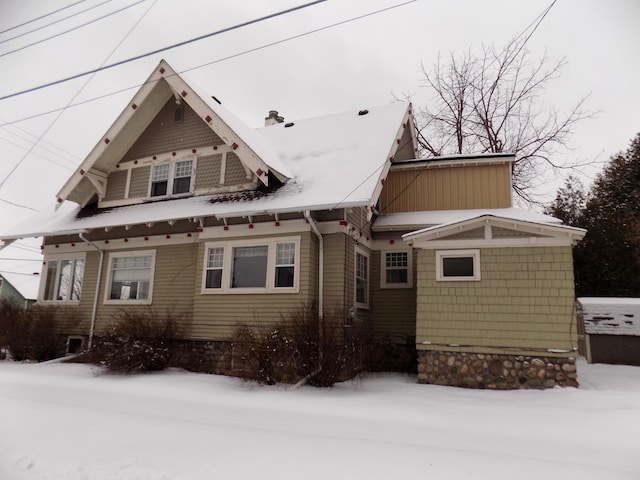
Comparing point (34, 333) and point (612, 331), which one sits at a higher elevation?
point (612, 331)

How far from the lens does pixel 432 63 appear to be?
2745 centimetres

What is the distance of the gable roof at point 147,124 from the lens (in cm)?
1246

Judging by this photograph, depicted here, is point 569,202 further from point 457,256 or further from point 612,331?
point 457,256

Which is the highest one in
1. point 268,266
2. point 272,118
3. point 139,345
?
point 272,118

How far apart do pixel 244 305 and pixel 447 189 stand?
736cm

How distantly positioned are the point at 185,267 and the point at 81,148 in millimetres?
23547

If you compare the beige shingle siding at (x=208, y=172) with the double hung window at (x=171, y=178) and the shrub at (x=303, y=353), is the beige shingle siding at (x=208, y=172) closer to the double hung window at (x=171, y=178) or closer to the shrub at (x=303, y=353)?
the double hung window at (x=171, y=178)

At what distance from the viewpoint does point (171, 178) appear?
47.3 feet

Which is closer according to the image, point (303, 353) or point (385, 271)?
point (303, 353)

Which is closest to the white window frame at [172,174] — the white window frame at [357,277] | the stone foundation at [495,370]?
the white window frame at [357,277]

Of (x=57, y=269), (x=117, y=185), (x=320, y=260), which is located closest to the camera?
(x=320, y=260)

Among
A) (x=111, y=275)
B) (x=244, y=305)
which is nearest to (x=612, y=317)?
(x=244, y=305)

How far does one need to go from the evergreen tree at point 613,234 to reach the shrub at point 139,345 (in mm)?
18098

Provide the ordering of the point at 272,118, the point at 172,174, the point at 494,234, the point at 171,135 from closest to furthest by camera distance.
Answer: the point at 494,234, the point at 172,174, the point at 171,135, the point at 272,118
